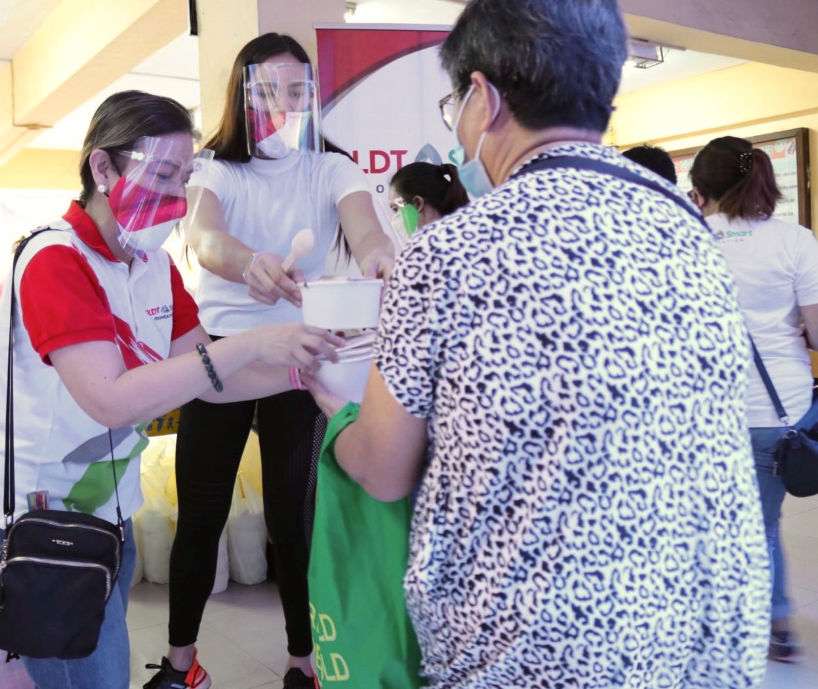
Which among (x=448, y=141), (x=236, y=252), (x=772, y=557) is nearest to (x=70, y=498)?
(x=236, y=252)

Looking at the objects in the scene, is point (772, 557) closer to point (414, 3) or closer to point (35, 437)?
point (35, 437)

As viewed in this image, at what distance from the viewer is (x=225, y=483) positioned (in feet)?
7.13

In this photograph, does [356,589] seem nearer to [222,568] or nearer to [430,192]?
[430,192]

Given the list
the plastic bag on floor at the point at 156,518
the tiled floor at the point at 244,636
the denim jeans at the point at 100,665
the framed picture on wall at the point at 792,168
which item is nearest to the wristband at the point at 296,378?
the denim jeans at the point at 100,665

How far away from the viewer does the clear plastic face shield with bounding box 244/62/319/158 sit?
6.01 feet

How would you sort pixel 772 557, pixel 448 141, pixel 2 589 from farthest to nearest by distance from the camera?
pixel 448 141
pixel 772 557
pixel 2 589

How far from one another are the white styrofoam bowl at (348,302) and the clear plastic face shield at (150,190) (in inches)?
12.9

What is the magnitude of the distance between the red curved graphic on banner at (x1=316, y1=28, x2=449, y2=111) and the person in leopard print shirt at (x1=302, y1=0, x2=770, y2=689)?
1.85m

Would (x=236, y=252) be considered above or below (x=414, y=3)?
below

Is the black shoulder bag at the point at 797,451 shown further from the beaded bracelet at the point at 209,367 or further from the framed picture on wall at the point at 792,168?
the framed picture on wall at the point at 792,168

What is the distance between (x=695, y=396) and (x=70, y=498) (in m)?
1.01

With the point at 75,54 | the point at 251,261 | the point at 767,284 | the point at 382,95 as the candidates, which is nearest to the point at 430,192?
the point at 382,95

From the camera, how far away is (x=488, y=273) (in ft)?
2.66

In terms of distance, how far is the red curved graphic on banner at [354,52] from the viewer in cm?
268
